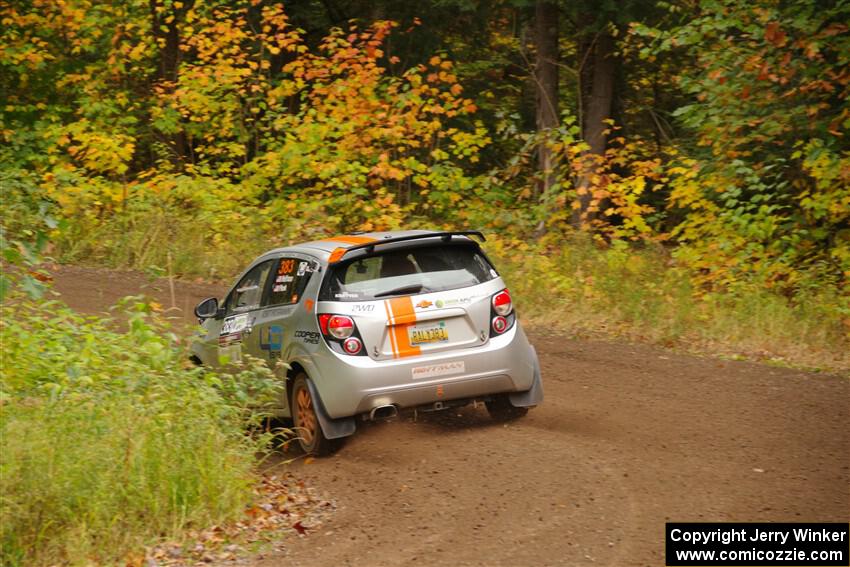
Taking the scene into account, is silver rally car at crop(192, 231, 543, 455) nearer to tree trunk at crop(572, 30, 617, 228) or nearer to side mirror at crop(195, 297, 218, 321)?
side mirror at crop(195, 297, 218, 321)

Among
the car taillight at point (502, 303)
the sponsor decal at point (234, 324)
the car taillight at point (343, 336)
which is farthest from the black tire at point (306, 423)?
the car taillight at point (502, 303)

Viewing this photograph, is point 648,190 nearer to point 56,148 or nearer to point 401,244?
point 56,148

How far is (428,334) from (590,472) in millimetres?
1758

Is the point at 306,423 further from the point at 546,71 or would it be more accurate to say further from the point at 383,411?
the point at 546,71

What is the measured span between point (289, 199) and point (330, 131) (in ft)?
5.37

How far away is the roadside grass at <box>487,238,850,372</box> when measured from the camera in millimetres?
13164

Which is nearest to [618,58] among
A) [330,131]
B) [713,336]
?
[330,131]

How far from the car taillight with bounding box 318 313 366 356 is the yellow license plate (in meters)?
0.42

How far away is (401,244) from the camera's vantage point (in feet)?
29.9

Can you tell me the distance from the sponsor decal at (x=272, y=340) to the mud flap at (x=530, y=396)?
6.84 feet

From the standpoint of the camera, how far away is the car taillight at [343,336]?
870 cm

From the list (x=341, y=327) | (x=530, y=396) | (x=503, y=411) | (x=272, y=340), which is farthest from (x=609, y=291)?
(x=341, y=327)

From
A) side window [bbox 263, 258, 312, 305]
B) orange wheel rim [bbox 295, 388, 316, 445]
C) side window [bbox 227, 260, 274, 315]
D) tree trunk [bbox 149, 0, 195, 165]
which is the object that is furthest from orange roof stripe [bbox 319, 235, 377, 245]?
tree trunk [bbox 149, 0, 195, 165]

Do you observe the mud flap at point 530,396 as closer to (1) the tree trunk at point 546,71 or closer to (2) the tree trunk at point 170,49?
(1) the tree trunk at point 546,71
